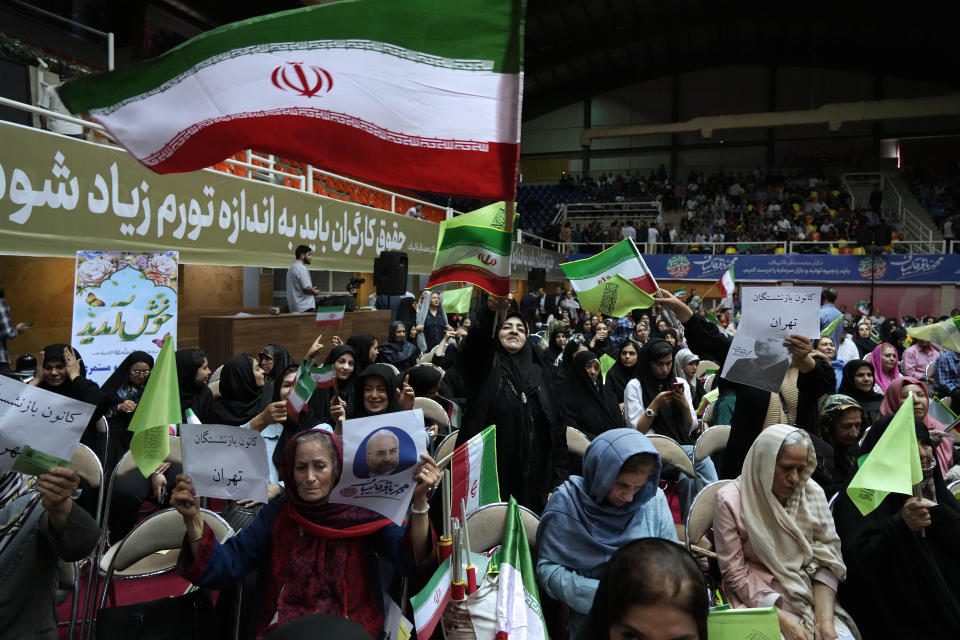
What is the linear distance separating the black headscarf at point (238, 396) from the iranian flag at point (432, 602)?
2691 millimetres

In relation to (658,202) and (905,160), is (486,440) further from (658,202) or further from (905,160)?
(905,160)

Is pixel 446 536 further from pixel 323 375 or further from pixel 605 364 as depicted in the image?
pixel 605 364

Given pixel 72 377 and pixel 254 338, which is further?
pixel 254 338

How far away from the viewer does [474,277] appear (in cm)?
294

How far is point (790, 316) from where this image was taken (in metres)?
2.71

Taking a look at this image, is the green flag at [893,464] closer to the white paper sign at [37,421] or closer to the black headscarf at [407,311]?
the white paper sign at [37,421]

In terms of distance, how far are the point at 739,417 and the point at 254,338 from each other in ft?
16.8

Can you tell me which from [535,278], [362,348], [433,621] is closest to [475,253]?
[433,621]

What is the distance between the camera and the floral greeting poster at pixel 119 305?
3.95 metres

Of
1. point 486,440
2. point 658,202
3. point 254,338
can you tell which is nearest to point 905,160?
point 658,202

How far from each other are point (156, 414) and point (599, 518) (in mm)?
1608

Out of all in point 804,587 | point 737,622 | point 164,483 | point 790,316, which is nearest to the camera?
point 737,622

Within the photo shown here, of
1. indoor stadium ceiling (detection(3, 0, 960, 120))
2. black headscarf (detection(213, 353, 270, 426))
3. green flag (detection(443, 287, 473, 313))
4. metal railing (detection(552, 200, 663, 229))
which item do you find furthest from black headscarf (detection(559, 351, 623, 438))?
metal railing (detection(552, 200, 663, 229))

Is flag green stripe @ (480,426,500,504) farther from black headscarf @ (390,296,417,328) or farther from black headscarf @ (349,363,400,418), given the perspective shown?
black headscarf @ (390,296,417,328)
